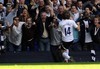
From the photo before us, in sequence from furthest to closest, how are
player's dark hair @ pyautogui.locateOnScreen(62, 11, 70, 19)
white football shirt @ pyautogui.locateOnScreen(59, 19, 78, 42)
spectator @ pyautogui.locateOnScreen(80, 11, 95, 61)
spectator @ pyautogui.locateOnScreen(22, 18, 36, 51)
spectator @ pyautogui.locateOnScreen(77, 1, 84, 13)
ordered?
1. spectator @ pyautogui.locateOnScreen(77, 1, 84, 13)
2. spectator @ pyautogui.locateOnScreen(80, 11, 95, 61)
3. spectator @ pyautogui.locateOnScreen(22, 18, 36, 51)
4. white football shirt @ pyautogui.locateOnScreen(59, 19, 78, 42)
5. player's dark hair @ pyautogui.locateOnScreen(62, 11, 70, 19)

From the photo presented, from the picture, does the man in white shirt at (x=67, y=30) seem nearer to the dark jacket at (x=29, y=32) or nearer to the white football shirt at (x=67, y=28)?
the white football shirt at (x=67, y=28)

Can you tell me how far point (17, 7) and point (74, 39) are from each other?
2004mm

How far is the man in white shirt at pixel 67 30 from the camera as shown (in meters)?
9.67

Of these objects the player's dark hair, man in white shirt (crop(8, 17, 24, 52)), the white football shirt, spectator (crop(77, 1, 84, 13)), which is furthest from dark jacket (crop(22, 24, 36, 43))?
spectator (crop(77, 1, 84, 13))

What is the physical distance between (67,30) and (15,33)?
158 centimetres

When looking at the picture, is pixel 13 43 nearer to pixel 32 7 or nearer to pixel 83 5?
pixel 32 7

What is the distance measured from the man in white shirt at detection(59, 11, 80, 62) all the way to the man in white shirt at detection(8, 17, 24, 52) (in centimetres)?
126

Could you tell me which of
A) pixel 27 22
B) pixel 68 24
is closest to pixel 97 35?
pixel 68 24

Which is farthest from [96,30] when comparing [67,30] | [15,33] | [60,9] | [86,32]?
[15,33]

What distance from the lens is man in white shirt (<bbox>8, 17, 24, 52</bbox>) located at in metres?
10.3

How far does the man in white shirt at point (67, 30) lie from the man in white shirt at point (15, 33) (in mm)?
1257

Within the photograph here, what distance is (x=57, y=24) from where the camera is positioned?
10.2m

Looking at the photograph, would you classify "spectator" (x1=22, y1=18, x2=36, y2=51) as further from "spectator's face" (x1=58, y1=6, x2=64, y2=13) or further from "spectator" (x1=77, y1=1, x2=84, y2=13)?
"spectator" (x1=77, y1=1, x2=84, y2=13)

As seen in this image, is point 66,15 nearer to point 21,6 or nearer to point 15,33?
point 15,33
